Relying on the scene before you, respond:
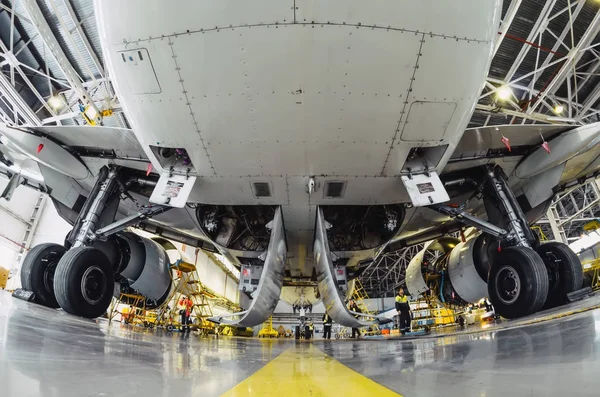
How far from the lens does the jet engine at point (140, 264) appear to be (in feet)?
20.4

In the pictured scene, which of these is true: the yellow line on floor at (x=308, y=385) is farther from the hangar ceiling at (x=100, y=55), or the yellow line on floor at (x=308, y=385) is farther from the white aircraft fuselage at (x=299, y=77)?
the hangar ceiling at (x=100, y=55)

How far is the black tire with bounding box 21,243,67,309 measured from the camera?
16.3ft

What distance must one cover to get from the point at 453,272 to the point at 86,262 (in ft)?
21.5

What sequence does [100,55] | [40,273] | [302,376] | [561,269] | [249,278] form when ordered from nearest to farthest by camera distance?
[302,376], [561,269], [40,273], [249,278], [100,55]

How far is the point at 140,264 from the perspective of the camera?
21.4ft

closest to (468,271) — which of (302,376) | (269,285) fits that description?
(269,285)

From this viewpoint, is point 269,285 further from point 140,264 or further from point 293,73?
point 140,264

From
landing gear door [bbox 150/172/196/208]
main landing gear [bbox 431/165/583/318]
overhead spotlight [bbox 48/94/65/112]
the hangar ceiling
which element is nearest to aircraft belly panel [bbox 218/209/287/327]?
landing gear door [bbox 150/172/196/208]

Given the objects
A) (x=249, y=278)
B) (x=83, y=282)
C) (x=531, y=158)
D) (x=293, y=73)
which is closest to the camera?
(x=293, y=73)

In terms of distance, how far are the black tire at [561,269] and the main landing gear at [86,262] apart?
5.58m

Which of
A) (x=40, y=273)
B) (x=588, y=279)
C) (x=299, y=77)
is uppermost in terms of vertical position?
(x=299, y=77)

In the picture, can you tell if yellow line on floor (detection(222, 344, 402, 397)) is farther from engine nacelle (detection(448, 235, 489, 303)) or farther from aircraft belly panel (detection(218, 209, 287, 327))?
engine nacelle (detection(448, 235, 489, 303))

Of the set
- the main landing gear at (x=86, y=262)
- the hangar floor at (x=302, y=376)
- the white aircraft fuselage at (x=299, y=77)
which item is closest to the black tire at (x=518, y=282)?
the white aircraft fuselage at (x=299, y=77)

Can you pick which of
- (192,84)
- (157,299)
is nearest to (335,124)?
(192,84)
